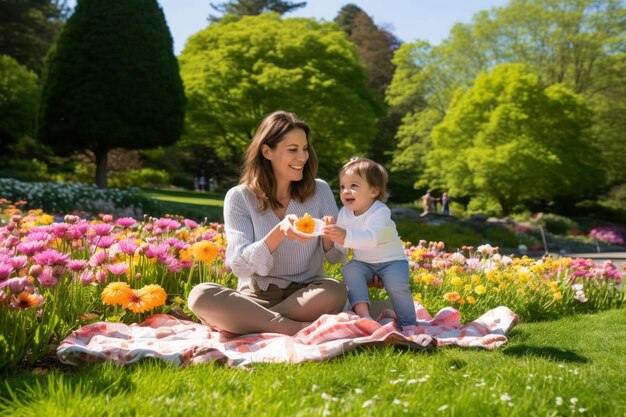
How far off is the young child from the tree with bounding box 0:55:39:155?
22144 millimetres

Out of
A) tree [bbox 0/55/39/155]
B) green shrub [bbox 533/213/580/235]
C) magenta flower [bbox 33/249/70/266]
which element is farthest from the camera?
tree [bbox 0/55/39/155]

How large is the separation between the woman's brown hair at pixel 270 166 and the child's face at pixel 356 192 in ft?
0.92

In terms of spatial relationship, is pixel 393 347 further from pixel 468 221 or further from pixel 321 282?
pixel 468 221

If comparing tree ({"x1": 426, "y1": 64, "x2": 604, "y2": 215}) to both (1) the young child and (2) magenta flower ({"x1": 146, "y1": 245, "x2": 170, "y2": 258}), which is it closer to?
(1) the young child

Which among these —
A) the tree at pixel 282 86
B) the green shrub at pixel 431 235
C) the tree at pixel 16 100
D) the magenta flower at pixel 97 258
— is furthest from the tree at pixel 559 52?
the magenta flower at pixel 97 258

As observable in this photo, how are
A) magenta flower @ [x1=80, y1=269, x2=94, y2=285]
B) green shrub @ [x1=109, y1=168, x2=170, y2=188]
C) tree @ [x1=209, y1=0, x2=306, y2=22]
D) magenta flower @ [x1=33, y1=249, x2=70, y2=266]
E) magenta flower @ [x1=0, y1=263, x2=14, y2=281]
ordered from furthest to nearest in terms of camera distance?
tree @ [x1=209, y1=0, x2=306, y2=22] < green shrub @ [x1=109, y1=168, x2=170, y2=188] < magenta flower @ [x1=80, y1=269, x2=94, y2=285] < magenta flower @ [x1=33, y1=249, x2=70, y2=266] < magenta flower @ [x1=0, y1=263, x2=14, y2=281]

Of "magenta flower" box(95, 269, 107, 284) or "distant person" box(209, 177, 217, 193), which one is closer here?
"magenta flower" box(95, 269, 107, 284)

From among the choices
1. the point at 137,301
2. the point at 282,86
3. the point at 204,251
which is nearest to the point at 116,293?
the point at 137,301

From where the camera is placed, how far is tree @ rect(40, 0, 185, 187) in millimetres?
17750

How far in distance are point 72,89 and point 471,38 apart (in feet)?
58.1

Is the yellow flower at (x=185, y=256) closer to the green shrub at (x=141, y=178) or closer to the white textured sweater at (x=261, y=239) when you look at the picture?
the white textured sweater at (x=261, y=239)

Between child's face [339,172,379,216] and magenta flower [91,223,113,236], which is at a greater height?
child's face [339,172,379,216]

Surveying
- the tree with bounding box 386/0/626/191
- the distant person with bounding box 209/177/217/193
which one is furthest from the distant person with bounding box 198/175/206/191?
the tree with bounding box 386/0/626/191

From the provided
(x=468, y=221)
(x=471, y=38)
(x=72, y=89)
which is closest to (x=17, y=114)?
(x=72, y=89)
